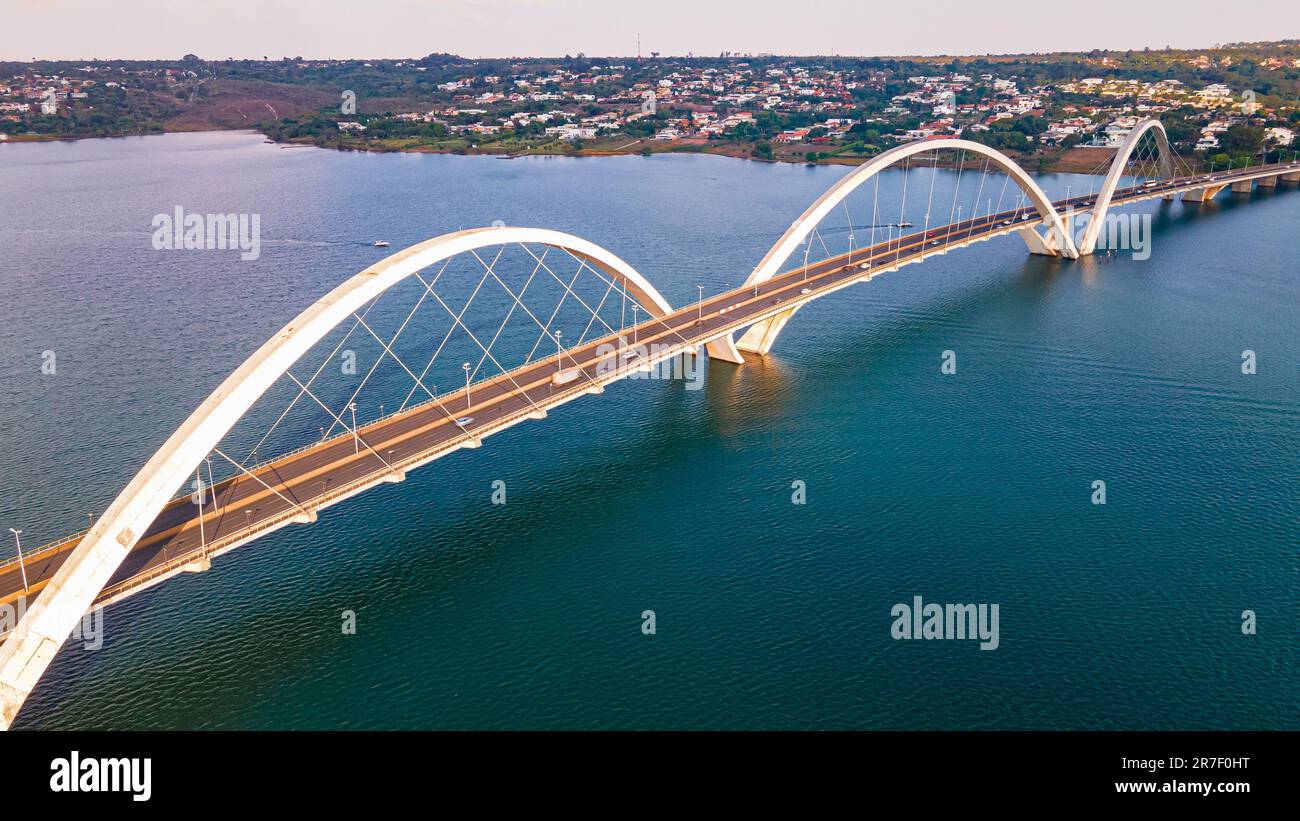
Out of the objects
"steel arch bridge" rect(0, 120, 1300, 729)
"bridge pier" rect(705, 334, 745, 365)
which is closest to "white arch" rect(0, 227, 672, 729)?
"steel arch bridge" rect(0, 120, 1300, 729)

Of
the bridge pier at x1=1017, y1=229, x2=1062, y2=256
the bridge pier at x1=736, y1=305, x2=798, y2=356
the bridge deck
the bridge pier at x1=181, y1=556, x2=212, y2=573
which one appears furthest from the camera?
the bridge pier at x1=1017, y1=229, x2=1062, y2=256

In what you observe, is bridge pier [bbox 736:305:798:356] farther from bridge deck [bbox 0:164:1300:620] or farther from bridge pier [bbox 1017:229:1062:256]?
bridge pier [bbox 1017:229:1062:256]

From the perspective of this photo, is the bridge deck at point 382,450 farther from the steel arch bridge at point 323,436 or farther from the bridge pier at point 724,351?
the bridge pier at point 724,351

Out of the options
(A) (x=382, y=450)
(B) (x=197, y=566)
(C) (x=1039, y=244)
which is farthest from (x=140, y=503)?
(C) (x=1039, y=244)

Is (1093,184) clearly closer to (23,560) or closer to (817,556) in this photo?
(817,556)
